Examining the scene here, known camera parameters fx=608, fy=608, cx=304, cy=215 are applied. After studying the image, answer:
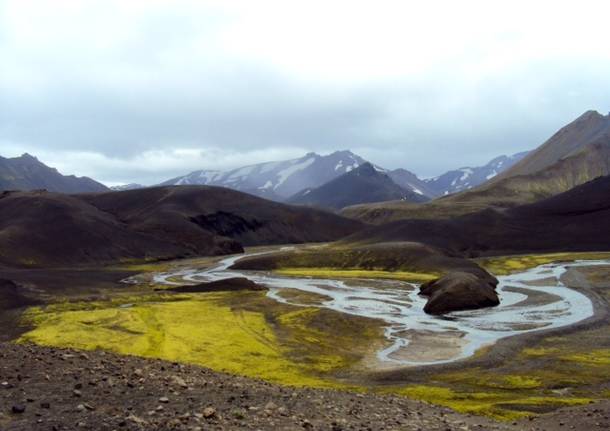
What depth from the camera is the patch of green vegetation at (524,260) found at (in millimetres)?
164125

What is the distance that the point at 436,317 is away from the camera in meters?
86.8

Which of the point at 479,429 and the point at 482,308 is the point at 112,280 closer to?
the point at 482,308

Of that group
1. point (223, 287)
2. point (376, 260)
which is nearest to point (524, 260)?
point (376, 260)

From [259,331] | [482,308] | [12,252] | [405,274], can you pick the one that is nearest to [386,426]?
[259,331]

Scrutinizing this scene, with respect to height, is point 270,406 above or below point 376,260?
above

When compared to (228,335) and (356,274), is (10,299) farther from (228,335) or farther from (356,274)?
(356,274)

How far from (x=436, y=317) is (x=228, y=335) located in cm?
3272

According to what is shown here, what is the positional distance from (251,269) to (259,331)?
10809cm

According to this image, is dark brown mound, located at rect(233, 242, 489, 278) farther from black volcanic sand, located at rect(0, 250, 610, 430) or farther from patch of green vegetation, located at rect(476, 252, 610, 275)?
black volcanic sand, located at rect(0, 250, 610, 430)

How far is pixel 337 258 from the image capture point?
18262 centimetres

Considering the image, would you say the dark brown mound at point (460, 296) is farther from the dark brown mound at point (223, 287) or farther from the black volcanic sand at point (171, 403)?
the black volcanic sand at point (171, 403)

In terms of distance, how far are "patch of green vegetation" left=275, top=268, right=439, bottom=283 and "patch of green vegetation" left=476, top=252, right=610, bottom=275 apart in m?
23.3

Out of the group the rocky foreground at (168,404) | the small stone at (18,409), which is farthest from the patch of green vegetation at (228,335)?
the small stone at (18,409)

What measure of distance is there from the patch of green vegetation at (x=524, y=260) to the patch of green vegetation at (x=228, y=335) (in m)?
90.5
